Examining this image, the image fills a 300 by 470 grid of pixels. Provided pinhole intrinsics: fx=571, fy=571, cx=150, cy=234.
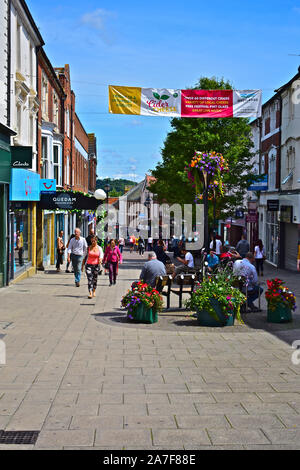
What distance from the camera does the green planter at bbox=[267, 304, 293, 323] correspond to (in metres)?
11.3

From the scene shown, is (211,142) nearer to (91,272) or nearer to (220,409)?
(91,272)

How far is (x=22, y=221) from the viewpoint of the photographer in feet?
66.5

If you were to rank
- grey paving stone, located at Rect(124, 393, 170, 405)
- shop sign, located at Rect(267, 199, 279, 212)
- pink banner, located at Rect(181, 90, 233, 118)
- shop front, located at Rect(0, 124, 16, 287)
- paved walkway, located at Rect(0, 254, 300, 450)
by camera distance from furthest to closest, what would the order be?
shop sign, located at Rect(267, 199, 279, 212), pink banner, located at Rect(181, 90, 233, 118), shop front, located at Rect(0, 124, 16, 287), grey paving stone, located at Rect(124, 393, 170, 405), paved walkway, located at Rect(0, 254, 300, 450)

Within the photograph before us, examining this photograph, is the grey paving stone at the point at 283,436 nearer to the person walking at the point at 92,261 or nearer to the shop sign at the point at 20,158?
the person walking at the point at 92,261

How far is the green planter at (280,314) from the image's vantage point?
11.3 m

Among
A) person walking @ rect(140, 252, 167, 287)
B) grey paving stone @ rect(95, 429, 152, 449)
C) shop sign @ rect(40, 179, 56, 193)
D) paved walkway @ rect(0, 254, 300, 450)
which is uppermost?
shop sign @ rect(40, 179, 56, 193)

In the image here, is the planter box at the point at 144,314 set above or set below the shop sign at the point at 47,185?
below

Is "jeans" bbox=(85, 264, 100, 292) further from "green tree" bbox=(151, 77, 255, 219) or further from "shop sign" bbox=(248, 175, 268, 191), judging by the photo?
"shop sign" bbox=(248, 175, 268, 191)

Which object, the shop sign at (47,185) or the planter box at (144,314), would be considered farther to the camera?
the shop sign at (47,185)

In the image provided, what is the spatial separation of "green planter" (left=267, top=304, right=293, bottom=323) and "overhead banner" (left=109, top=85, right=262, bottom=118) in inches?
334

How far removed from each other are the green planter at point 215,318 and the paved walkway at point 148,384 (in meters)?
0.29

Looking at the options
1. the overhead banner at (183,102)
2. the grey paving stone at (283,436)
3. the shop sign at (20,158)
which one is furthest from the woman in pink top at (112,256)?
the grey paving stone at (283,436)

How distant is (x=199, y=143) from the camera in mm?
32094

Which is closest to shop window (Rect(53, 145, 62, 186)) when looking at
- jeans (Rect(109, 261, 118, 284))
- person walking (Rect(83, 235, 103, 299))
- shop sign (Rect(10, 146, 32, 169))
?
shop sign (Rect(10, 146, 32, 169))
